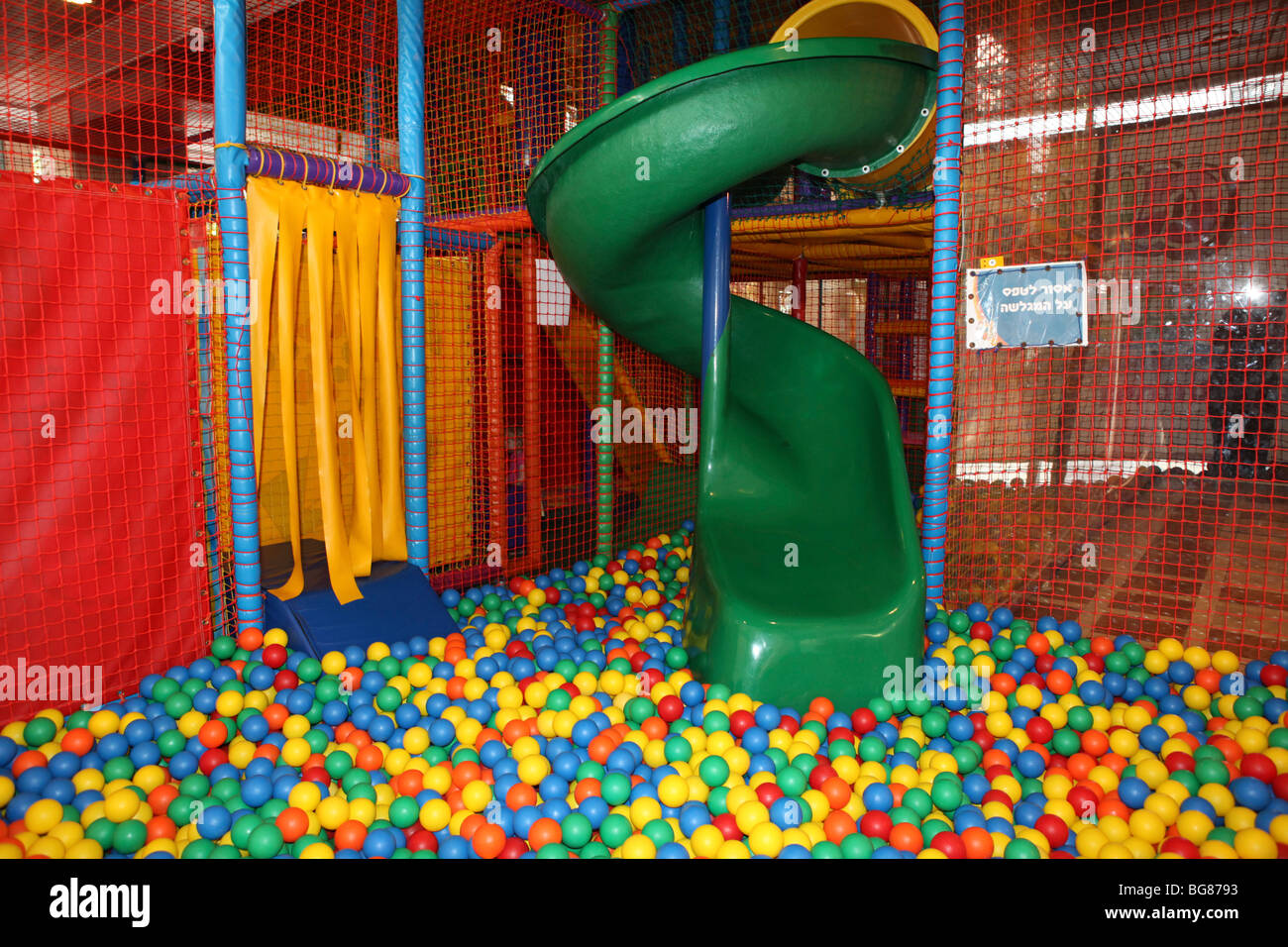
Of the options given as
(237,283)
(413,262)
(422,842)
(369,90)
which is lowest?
(422,842)

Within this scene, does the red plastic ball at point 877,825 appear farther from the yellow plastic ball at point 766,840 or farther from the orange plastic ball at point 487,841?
the orange plastic ball at point 487,841

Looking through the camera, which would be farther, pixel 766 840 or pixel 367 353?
pixel 367 353

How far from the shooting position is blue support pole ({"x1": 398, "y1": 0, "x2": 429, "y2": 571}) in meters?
3.35

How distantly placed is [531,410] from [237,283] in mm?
1839

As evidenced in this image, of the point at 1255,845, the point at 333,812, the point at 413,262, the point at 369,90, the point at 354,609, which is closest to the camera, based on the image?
the point at 1255,845

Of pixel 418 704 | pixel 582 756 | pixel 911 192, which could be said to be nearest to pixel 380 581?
pixel 418 704

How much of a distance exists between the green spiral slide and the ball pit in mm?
243

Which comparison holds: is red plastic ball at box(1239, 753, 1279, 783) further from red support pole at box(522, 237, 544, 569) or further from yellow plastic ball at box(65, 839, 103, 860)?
red support pole at box(522, 237, 544, 569)

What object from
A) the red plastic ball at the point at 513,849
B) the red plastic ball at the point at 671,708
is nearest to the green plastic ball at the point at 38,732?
the red plastic ball at the point at 513,849

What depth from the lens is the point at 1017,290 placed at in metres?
3.16

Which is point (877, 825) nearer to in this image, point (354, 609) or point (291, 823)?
point (291, 823)

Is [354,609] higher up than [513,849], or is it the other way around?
[354,609]

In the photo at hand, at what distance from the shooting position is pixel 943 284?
325 centimetres

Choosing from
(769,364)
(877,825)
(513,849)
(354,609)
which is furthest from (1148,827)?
(354,609)
